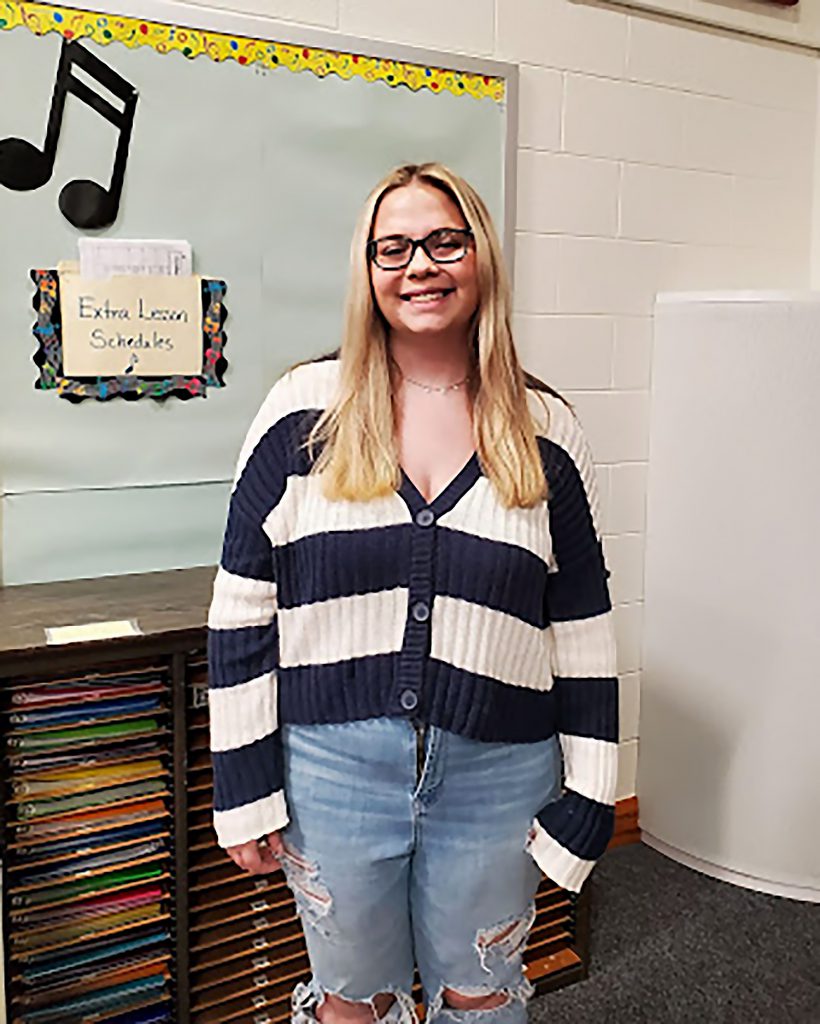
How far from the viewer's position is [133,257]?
201 centimetres

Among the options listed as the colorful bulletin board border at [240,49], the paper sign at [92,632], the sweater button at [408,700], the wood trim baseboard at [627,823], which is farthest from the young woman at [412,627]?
the wood trim baseboard at [627,823]

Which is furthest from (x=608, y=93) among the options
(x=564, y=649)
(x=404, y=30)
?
(x=564, y=649)

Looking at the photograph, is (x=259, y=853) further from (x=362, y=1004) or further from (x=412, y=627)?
(x=412, y=627)

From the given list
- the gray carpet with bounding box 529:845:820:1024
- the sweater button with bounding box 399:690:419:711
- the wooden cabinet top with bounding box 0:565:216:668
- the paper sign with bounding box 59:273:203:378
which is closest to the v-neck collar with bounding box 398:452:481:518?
the sweater button with bounding box 399:690:419:711

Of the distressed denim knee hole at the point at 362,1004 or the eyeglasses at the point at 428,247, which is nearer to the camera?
the eyeglasses at the point at 428,247

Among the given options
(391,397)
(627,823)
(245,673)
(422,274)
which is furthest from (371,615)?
(627,823)

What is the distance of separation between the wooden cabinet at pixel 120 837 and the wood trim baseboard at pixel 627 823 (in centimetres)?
106

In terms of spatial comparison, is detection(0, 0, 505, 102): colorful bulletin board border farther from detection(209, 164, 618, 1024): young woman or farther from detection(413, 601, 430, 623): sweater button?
detection(413, 601, 430, 623): sweater button

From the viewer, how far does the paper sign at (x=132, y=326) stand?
1.97 m

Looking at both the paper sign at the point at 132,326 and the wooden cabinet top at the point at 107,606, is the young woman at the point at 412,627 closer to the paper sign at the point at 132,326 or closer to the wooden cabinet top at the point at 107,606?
the wooden cabinet top at the point at 107,606

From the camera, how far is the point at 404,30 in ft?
A: 7.32

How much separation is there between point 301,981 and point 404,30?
175 centimetres

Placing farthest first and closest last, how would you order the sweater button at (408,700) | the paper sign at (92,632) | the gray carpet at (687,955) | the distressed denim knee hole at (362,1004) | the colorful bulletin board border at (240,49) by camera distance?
1. the gray carpet at (687,955)
2. the colorful bulletin board border at (240,49)
3. the paper sign at (92,632)
4. the distressed denim knee hole at (362,1004)
5. the sweater button at (408,700)

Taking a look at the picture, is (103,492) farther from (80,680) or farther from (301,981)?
(301,981)
